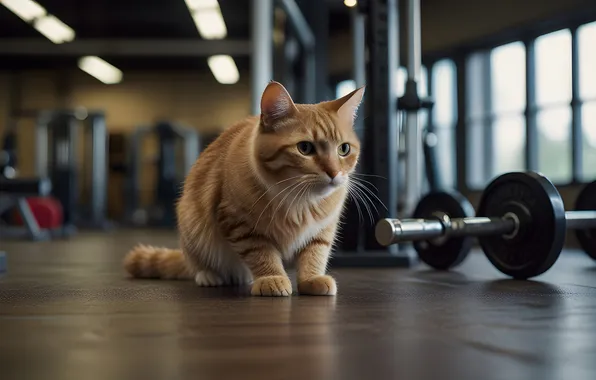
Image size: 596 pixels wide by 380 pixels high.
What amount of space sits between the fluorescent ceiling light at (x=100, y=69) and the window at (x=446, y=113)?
552cm

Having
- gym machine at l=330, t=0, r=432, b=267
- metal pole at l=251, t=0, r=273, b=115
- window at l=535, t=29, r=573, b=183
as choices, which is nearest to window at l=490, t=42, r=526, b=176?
window at l=535, t=29, r=573, b=183

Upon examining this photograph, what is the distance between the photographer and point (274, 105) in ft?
4.52

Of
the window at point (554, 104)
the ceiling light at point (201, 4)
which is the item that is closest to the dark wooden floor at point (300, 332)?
the window at point (554, 104)

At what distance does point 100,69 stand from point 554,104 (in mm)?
7379

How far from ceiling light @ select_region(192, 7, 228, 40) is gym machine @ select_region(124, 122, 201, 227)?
127 centimetres

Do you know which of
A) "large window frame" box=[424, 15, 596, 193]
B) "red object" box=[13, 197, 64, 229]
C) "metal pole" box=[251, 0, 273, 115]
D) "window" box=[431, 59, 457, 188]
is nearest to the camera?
"metal pole" box=[251, 0, 273, 115]

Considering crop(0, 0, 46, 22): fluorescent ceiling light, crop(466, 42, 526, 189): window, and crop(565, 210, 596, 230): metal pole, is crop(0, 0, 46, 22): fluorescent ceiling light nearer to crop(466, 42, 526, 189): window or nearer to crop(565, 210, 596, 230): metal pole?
crop(466, 42, 526, 189): window

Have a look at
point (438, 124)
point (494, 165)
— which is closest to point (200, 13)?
point (438, 124)

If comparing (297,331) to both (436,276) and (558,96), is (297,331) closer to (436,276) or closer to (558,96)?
(436,276)

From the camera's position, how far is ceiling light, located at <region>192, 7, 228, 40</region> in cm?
676

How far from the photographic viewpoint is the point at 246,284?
1.73 metres

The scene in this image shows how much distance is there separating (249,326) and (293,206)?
0.42 meters

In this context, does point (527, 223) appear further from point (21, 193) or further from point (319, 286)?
point (21, 193)

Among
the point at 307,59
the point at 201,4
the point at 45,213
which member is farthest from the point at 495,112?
the point at 45,213
